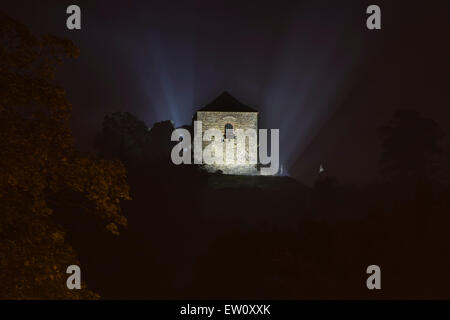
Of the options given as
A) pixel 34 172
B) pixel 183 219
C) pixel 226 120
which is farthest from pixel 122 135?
pixel 34 172

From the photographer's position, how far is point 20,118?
373 inches

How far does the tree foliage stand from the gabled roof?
40.5 m

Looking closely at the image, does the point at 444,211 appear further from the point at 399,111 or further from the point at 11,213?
the point at 11,213

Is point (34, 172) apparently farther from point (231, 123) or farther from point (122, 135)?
point (231, 123)

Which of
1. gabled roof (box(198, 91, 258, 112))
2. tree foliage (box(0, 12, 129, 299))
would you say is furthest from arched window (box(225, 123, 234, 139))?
tree foliage (box(0, 12, 129, 299))

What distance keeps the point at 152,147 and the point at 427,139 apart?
83.8 feet

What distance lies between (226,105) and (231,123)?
2.21 metres

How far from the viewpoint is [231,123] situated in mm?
49969

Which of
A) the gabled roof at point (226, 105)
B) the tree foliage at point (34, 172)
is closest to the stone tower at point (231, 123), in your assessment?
the gabled roof at point (226, 105)

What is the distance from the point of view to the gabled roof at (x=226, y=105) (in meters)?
50.3

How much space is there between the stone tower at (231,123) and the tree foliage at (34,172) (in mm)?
38740

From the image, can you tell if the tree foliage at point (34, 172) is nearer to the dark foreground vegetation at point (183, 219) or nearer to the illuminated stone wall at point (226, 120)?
the dark foreground vegetation at point (183, 219)

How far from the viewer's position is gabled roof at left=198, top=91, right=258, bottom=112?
165 feet
